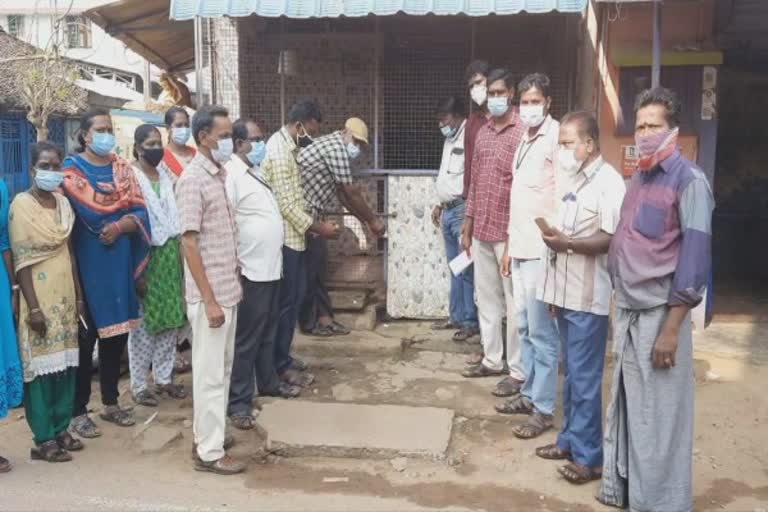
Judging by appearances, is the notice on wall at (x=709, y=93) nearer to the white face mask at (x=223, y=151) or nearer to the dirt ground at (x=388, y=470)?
the dirt ground at (x=388, y=470)

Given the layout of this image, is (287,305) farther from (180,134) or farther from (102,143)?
(102,143)

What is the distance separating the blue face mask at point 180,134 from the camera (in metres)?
5.39

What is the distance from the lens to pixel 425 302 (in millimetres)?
6867

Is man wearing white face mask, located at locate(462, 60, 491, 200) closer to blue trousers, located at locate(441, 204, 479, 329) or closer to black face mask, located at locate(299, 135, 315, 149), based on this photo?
blue trousers, located at locate(441, 204, 479, 329)

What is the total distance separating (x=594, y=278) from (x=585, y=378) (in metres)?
0.51

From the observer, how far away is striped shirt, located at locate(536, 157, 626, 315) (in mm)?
3797

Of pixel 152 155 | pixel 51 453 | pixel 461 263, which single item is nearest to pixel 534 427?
pixel 461 263

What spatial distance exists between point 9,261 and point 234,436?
163 centimetres

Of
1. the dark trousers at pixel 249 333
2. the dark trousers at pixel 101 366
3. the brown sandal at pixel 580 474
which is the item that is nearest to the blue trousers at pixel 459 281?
the dark trousers at pixel 249 333

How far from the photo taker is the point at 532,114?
4570 millimetres

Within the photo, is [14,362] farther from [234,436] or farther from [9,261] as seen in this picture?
[234,436]

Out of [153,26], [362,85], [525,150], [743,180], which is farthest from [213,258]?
[743,180]

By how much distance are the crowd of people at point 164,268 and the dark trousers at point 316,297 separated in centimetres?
52

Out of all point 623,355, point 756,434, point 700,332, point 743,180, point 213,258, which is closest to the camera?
point 623,355
